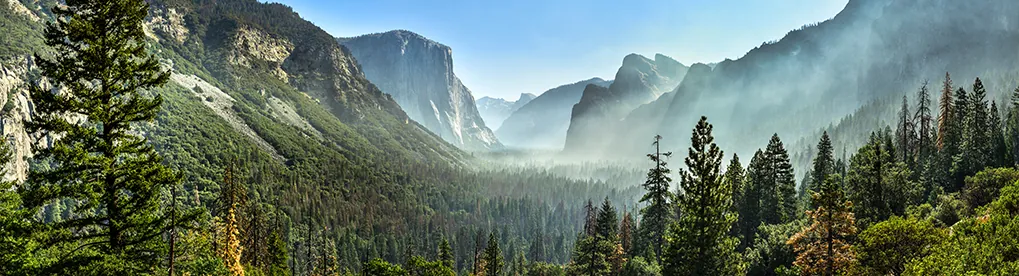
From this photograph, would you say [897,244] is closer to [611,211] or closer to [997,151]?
[611,211]

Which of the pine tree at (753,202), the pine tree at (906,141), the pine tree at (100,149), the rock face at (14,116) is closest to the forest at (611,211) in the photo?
the pine tree at (100,149)

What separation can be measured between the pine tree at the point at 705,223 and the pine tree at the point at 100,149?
21.8 m

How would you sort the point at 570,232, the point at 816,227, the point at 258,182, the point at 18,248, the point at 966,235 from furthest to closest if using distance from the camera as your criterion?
the point at 570,232
the point at 258,182
the point at 816,227
the point at 966,235
the point at 18,248

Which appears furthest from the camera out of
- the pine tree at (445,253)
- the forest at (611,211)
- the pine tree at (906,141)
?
the pine tree at (445,253)

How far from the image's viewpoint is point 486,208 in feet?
601

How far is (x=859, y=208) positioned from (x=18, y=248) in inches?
1825

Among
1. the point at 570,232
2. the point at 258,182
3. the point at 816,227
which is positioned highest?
the point at 816,227

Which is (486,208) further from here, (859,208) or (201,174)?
(859,208)

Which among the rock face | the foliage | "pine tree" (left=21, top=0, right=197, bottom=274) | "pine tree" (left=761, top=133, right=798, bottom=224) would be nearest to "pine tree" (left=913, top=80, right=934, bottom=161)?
"pine tree" (left=761, top=133, right=798, bottom=224)

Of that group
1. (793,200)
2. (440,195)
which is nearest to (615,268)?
(793,200)

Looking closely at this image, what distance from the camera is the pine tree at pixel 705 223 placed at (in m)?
24.0

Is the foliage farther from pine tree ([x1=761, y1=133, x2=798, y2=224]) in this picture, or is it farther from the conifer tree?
the conifer tree

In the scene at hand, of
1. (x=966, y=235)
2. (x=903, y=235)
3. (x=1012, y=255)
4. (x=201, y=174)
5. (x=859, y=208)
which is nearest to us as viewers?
(x=1012, y=255)

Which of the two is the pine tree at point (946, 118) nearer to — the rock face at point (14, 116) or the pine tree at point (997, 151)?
the pine tree at point (997, 151)
